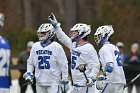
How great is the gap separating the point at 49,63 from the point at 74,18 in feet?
89.9

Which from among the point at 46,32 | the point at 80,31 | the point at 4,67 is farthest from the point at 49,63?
the point at 4,67

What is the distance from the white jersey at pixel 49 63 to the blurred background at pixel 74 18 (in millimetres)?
17965

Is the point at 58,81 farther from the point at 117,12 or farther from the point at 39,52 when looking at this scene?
the point at 117,12

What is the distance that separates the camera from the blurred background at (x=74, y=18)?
1690 inches

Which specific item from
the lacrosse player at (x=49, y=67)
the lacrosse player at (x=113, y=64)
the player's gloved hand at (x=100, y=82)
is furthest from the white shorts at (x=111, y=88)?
the lacrosse player at (x=49, y=67)

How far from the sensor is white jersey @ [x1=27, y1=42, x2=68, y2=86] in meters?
15.4

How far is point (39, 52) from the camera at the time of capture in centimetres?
1543

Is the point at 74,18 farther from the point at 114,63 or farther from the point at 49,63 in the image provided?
the point at 49,63

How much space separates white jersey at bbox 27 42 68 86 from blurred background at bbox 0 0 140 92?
1796 centimetres

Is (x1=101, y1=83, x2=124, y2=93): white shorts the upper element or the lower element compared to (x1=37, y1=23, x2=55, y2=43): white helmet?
lower

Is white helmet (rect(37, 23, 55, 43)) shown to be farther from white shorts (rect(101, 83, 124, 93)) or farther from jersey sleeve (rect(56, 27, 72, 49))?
white shorts (rect(101, 83, 124, 93))

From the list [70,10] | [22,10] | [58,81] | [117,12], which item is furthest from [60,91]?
[22,10]

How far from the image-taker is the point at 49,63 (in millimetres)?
15375

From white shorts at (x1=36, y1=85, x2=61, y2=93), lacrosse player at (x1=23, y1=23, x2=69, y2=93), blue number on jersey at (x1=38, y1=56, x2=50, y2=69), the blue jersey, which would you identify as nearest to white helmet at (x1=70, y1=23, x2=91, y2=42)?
lacrosse player at (x1=23, y1=23, x2=69, y2=93)
